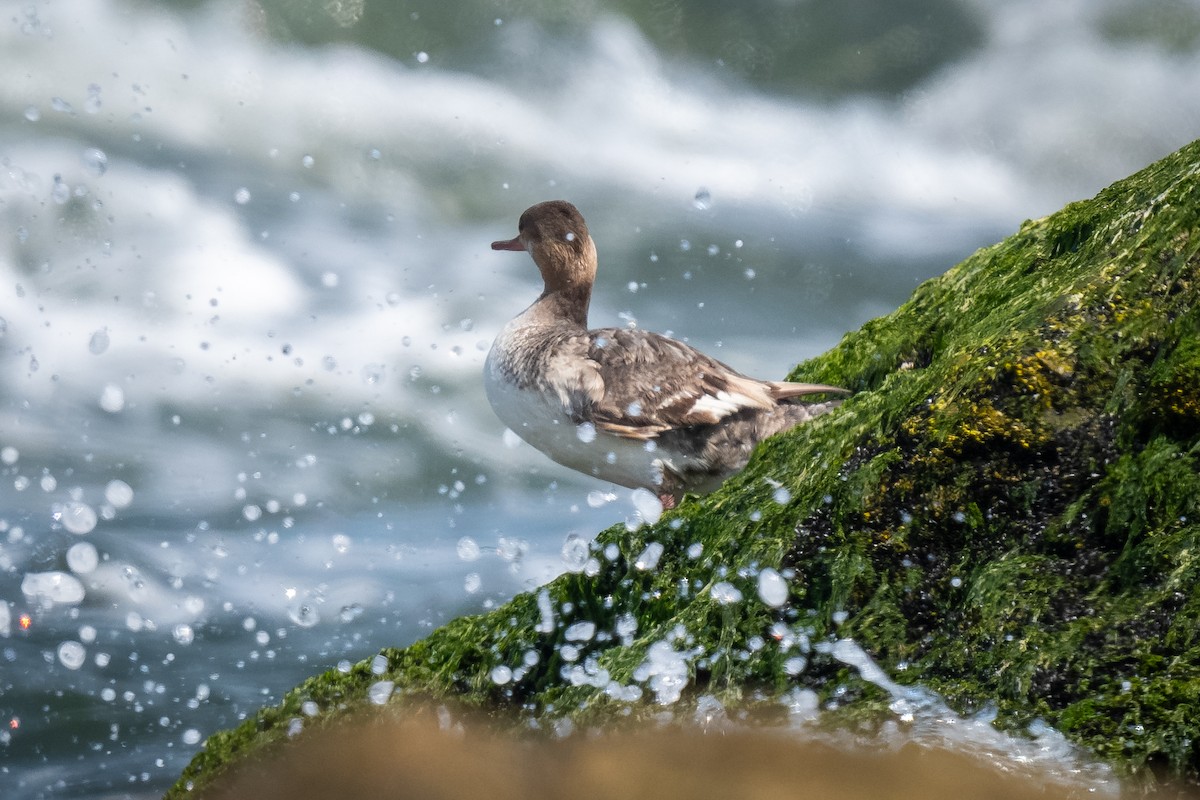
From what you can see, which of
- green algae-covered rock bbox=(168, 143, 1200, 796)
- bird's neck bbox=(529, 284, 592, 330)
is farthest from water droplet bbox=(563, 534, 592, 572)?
bird's neck bbox=(529, 284, 592, 330)

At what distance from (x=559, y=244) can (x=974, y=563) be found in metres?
4.88

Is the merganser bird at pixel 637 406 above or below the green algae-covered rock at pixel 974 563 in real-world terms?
above

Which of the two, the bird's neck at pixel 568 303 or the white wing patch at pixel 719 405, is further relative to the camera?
the bird's neck at pixel 568 303

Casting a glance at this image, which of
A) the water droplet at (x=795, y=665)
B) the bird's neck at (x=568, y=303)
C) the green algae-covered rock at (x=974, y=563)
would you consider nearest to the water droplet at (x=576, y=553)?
the green algae-covered rock at (x=974, y=563)

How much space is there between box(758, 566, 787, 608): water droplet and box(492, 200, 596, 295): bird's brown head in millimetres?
4360

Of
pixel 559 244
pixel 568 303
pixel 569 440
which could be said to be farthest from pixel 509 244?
pixel 569 440

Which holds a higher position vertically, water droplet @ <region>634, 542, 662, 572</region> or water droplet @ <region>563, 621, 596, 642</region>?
water droplet @ <region>634, 542, 662, 572</region>

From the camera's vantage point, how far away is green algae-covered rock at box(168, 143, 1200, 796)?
271 centimetres

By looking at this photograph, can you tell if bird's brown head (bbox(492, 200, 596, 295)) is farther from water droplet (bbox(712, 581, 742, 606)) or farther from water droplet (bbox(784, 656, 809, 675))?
water droplet (bbox(784, 656, 809, 675))

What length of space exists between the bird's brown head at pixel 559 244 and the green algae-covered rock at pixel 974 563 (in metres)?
3.55

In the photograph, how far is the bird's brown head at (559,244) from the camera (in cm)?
741

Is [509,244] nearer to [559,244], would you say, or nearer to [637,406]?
[559,244]

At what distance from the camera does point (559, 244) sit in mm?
7441

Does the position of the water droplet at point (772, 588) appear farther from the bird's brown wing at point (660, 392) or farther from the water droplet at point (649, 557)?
the bird's brown wing at point (660, 392)
